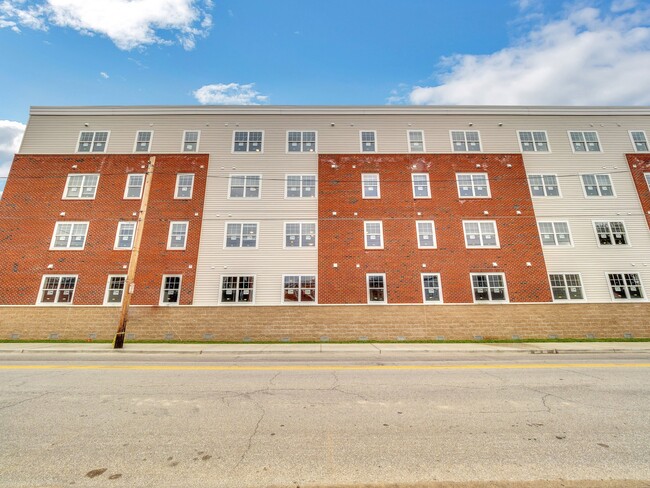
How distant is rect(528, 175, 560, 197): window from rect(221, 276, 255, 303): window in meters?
20.2

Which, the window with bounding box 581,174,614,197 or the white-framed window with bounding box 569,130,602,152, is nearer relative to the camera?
the window with bounding box 581,174,614,197

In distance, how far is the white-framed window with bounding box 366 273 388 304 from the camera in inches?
707

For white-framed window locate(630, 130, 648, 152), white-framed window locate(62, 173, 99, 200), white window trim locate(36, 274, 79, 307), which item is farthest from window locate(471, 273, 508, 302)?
white-framed window locate(62, 173, 99, 200)

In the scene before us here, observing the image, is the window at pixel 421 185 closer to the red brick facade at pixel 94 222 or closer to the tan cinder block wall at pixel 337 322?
the tan cinder block wall at pixel 337 322

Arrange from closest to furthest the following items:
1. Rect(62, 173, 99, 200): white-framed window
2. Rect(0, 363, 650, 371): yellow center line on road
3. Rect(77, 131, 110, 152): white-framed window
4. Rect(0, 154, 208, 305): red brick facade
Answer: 1. Rect(0, 363, 650, 371): yellow center line on road
2. Rect(0, 154, 208, 305): red brick facade
3. Rect(62, 173, 99, 200): white-framed window
4. Rect(77, 131, 110, 152): white-framed window

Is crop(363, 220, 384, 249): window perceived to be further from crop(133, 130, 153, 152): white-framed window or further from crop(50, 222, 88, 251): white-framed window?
crop(50, 222, 88, 251): white-framed window

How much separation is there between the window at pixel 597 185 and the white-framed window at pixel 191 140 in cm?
2773

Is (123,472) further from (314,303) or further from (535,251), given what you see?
(535,251)

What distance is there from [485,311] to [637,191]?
1426cm

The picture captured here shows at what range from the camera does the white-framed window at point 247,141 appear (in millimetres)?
21234

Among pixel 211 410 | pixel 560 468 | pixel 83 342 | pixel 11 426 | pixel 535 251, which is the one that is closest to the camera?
pixel 560 468

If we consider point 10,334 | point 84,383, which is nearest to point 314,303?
point 84,383

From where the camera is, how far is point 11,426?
16.0ft

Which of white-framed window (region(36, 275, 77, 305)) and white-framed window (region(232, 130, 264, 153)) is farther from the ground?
white-framed window (region(232, 130, 264, 153))
